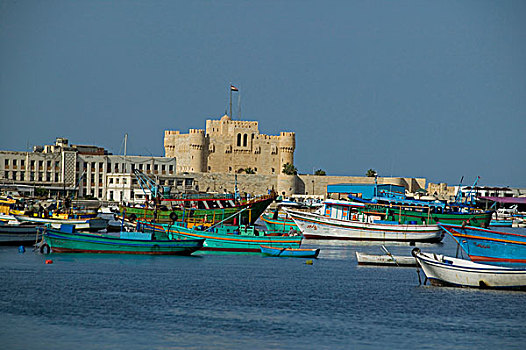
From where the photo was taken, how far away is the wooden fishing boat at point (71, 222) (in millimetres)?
47344

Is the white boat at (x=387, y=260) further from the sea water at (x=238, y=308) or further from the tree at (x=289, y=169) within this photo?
the tree at (x=289, y=169)

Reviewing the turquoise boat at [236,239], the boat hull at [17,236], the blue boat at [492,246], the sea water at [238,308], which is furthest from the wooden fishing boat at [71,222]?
the blue boat at [492,246]

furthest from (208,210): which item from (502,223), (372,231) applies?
(502,223)

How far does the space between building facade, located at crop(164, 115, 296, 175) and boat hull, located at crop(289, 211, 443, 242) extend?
52.8 meters

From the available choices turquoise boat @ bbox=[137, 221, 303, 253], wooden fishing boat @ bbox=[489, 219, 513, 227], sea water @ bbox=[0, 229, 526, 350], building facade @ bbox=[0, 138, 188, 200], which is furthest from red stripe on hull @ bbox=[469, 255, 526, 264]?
building facade @ bbox=[0, 138, 188, 200]

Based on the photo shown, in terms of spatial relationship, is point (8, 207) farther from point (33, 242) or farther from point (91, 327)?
point (91, 327)

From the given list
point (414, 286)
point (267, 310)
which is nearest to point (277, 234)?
point (414, 286)

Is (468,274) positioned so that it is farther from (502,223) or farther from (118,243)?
(502,223)

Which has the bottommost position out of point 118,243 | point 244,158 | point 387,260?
point 387,260

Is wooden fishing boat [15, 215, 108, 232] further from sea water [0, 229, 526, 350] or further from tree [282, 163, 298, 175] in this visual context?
tree [282, 163, 298, 175]

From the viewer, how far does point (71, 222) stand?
48.4m

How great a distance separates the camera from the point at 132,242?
36.5m

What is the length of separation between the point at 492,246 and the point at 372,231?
19.8m

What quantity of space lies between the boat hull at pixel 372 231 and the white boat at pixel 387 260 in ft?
46.5
